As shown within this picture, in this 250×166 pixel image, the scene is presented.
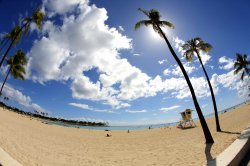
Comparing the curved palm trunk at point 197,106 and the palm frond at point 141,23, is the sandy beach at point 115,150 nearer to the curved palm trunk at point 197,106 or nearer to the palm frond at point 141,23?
the curved palm trunk at point 197,106

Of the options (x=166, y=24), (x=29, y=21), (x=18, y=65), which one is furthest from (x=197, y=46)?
(x=18, y=65)

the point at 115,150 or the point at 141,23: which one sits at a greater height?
the point at 141,23

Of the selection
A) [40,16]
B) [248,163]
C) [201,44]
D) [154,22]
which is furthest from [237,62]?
[248,163]

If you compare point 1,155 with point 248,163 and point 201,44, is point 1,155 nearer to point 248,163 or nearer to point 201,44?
point 248,163

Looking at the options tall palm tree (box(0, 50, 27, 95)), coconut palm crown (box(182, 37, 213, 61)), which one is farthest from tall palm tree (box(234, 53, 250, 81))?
tall palm tree (box(0, 50, 27, 95))

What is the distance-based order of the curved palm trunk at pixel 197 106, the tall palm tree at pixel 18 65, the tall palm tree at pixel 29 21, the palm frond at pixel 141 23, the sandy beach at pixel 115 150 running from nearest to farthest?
the sandy beach at pixel 115 150 < the curved palm trunk at pixel 197 106 < the palm frond at pixel 141 23 < the tall palm tree at pixel 29 21 < the tall palm tree at pixel 18 65

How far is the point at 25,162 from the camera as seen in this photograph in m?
7.88

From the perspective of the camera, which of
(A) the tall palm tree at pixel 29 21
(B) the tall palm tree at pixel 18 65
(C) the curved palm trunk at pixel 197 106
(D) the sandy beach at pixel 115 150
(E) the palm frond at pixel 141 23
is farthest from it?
(B) the tall palm tree at pixel 18 65

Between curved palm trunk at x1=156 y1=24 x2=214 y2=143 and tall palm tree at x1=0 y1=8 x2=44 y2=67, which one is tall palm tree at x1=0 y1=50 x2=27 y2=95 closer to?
tall palm tree at x1=0 y1=8 x2=44 y2=67

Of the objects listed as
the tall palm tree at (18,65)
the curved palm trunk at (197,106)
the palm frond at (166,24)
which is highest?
the tall palm tree at (18,65)

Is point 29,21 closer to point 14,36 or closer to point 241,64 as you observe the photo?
point 14,36

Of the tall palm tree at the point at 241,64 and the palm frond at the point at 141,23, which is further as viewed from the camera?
the tall palm tree at the point at 241,64

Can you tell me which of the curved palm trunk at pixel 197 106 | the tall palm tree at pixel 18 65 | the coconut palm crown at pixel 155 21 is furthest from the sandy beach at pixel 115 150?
the tall palm tree at pixel 18 65

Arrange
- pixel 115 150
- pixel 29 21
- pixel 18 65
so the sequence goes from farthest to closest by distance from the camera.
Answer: pixel 18 65, pixel 29 21, pixel 115 150
